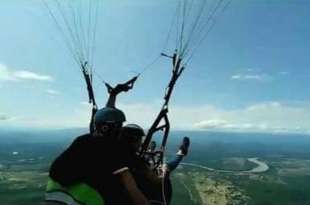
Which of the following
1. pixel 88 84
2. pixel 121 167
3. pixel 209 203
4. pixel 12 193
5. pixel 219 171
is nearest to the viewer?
pixel 121 167

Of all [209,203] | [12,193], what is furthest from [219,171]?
[12,193]

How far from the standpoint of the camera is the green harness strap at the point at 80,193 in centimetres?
263

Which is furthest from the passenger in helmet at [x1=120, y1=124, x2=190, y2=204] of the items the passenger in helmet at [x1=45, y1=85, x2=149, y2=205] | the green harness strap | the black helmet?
the green harness strap

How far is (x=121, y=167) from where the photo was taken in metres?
2.62

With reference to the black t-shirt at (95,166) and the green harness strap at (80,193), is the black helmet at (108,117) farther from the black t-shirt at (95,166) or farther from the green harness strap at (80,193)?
the green harness strap at (80,193)

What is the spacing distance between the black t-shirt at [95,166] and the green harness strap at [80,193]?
3 centimetres

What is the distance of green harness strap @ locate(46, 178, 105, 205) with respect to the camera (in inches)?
103

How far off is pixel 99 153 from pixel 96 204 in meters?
0.32

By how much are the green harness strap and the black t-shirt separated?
1.1 inches

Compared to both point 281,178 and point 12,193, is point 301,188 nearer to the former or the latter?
point 281,178

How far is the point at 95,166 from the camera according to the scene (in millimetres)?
2627

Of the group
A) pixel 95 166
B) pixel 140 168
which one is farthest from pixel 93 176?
pixel 140 168

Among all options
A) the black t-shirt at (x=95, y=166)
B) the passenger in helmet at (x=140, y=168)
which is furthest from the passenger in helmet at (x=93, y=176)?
the passenger in helmet at (x=140, y=168)

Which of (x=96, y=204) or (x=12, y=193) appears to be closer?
(x=96, y=204)
